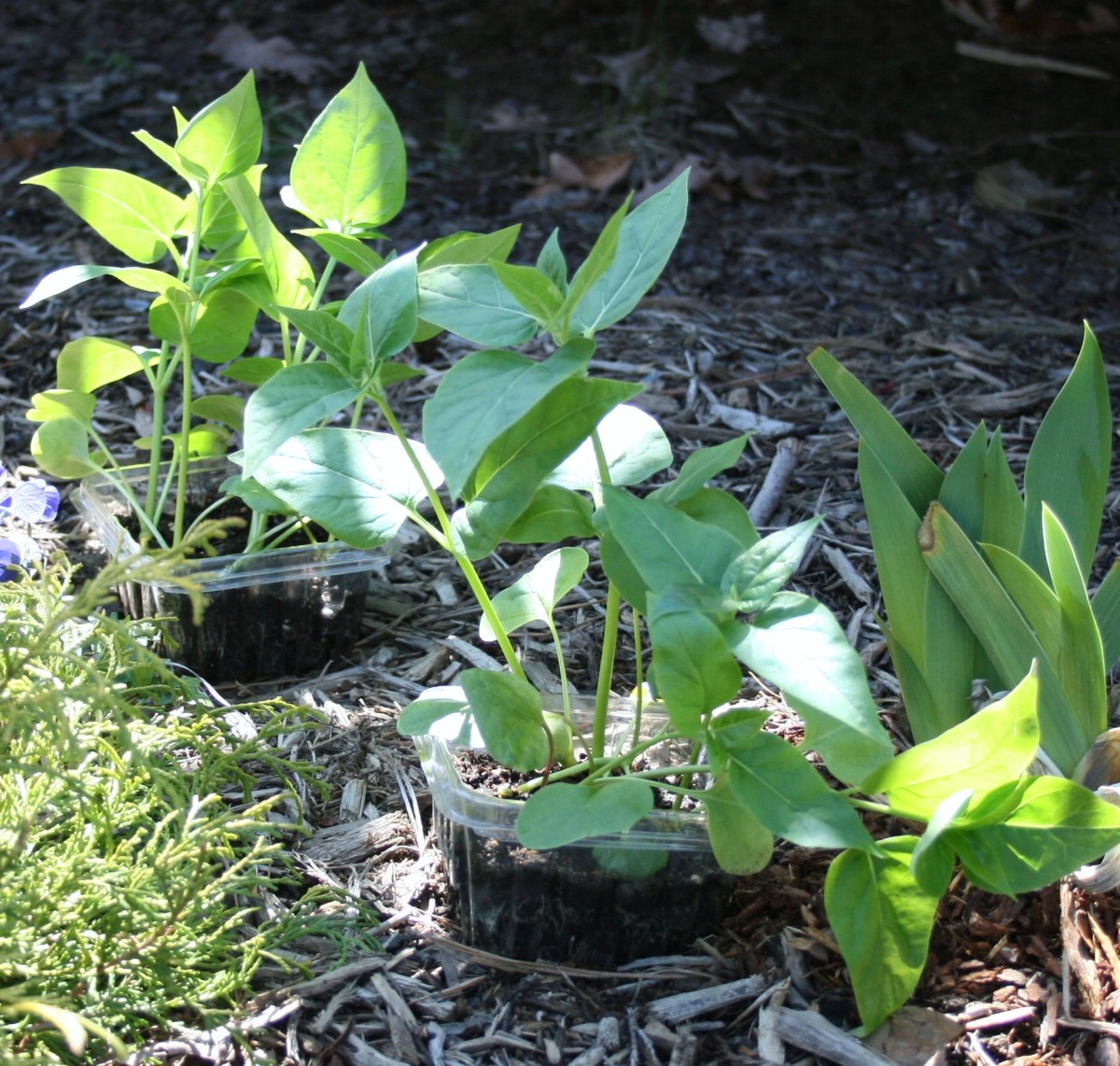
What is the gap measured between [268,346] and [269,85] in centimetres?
159

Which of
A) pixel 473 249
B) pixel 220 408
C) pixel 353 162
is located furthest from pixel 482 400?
pixel 220 408

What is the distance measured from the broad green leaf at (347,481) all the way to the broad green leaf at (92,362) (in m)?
0.54

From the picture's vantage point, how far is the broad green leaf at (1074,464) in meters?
1.39

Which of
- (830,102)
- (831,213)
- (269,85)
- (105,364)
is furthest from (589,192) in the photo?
(105,364)

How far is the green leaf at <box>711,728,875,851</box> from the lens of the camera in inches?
39.1

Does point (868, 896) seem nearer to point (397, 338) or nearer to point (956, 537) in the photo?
point (956, 537)

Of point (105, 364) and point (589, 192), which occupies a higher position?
point (105, 364)

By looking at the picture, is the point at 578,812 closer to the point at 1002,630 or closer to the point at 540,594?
the point at 540,594

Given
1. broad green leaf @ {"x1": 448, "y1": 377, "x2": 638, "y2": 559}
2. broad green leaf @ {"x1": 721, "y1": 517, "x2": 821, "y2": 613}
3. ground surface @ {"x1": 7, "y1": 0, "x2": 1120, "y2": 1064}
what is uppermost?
broad green leaf @ {"x1": 448, "y1": 377, "x2": 638, "y2": 559}

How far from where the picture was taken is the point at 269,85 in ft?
12.2

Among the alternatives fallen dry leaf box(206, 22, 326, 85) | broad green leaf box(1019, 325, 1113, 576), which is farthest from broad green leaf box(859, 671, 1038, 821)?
fallen dry leaf box(206, 22, 326, 85)

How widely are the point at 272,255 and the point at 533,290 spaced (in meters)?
0.57

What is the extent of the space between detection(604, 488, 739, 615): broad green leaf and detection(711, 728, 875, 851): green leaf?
Result: 14 cm

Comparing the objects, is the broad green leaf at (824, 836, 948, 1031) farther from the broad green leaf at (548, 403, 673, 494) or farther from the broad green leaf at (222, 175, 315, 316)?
the broad green leaf at (222, 175, 315, 316)
